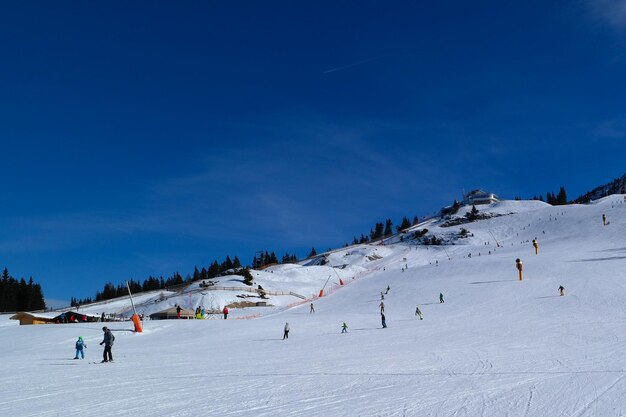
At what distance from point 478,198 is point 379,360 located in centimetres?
16810

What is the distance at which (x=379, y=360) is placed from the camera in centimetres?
1415

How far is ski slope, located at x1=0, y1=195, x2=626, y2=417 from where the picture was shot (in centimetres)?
812

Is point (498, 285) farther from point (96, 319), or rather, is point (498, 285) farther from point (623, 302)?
point (96, 319)

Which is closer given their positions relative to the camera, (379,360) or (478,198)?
(379,360)

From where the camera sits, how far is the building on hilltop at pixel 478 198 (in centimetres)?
16675

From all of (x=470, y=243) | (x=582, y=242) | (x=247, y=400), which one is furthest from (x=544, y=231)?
(x=247, y=400)

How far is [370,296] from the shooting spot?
45.0 meters

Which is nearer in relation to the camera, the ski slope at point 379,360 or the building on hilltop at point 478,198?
the ski slope at point 379,360

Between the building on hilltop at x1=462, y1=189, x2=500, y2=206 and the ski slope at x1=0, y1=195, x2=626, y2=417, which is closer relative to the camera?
the ski slope at x1=0, y1=195, x2=626, y2=417

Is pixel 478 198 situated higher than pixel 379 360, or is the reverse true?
pixel 478 198

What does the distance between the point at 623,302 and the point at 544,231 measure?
65624mm

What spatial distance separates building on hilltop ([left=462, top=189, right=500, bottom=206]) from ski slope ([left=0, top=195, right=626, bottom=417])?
12465 centimetres

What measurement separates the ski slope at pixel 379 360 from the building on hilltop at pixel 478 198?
124651 mm

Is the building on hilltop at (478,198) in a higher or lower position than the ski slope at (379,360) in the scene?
higher
